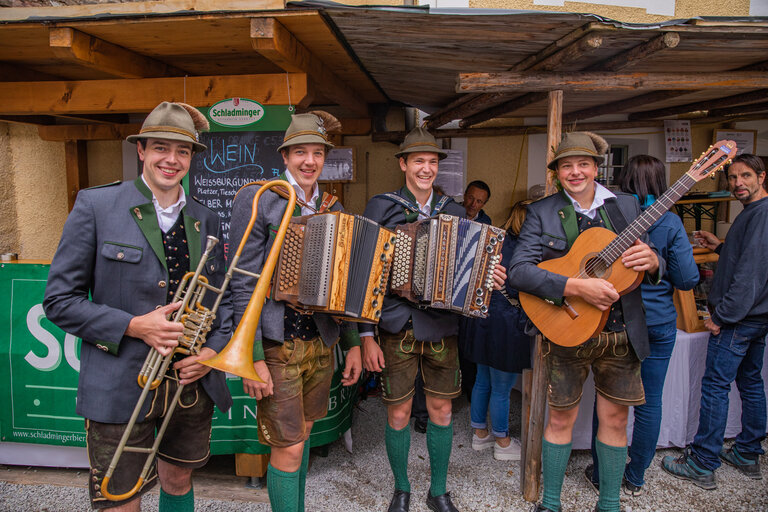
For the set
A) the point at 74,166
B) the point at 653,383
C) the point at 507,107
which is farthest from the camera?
the point at 74,166

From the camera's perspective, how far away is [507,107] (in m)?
4.82

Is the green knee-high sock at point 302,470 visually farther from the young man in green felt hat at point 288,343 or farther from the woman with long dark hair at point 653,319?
the woman with long dark hair at point 653,319

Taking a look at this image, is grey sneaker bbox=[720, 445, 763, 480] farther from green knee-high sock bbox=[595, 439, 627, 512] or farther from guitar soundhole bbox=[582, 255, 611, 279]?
guitar soundhole bbox=[582, 255, 611, 279]

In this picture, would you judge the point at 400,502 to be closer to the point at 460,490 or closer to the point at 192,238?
the point at 460,490

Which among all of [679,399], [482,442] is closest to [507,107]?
[679,399]

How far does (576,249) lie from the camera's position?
9.24ft

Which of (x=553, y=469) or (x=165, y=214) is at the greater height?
(x=165, y=214)

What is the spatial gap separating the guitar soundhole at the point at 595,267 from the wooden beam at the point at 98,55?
3378 mm

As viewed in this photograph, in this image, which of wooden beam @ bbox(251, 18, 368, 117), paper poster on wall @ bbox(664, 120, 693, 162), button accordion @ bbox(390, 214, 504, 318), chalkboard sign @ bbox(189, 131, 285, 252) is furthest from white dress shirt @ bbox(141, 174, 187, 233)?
paper poster on wall @ bbox(664, 120, 693, 162)

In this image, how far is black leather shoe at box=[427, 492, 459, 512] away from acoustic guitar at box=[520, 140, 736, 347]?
1274 mm

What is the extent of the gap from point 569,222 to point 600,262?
29cm

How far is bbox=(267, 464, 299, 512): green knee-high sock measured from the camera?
99.4 inches

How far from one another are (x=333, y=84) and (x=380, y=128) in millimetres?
1846

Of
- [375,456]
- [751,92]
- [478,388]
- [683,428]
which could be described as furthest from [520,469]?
[751,92]
